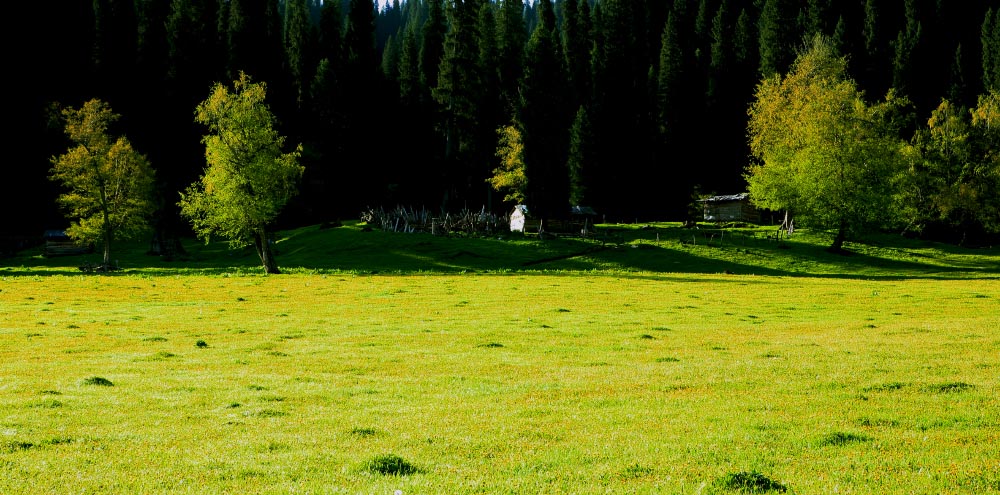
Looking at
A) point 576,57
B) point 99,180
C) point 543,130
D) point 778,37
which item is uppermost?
point 778,37

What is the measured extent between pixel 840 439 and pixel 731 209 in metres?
101

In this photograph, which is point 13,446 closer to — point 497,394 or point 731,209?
point 497,394

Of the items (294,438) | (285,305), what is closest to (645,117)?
(285,305)

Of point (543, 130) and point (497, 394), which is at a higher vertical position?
point (543, 130)

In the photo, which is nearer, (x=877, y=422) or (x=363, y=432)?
(x=363, y=432)

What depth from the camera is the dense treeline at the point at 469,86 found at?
88.6m

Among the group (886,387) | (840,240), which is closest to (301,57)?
(840,240)

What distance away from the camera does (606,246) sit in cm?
7162

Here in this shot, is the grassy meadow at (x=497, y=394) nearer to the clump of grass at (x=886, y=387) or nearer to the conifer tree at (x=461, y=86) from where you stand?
the clump of grass at (x=886, y=387)

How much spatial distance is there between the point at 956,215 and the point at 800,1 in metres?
75.2

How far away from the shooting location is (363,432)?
10.4m

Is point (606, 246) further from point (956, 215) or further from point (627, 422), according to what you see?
point (627, 422)

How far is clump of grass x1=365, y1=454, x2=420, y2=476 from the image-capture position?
8.33m

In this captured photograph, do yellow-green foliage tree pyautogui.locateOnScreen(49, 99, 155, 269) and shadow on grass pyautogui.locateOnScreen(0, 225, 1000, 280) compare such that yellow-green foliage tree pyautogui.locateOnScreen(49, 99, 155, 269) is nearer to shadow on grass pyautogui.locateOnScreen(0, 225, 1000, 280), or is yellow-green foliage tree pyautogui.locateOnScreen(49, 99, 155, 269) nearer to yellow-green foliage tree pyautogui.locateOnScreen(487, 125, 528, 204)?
shadow on grass pyautogui.locateOnScreen(0, 225, 1000, 280)
